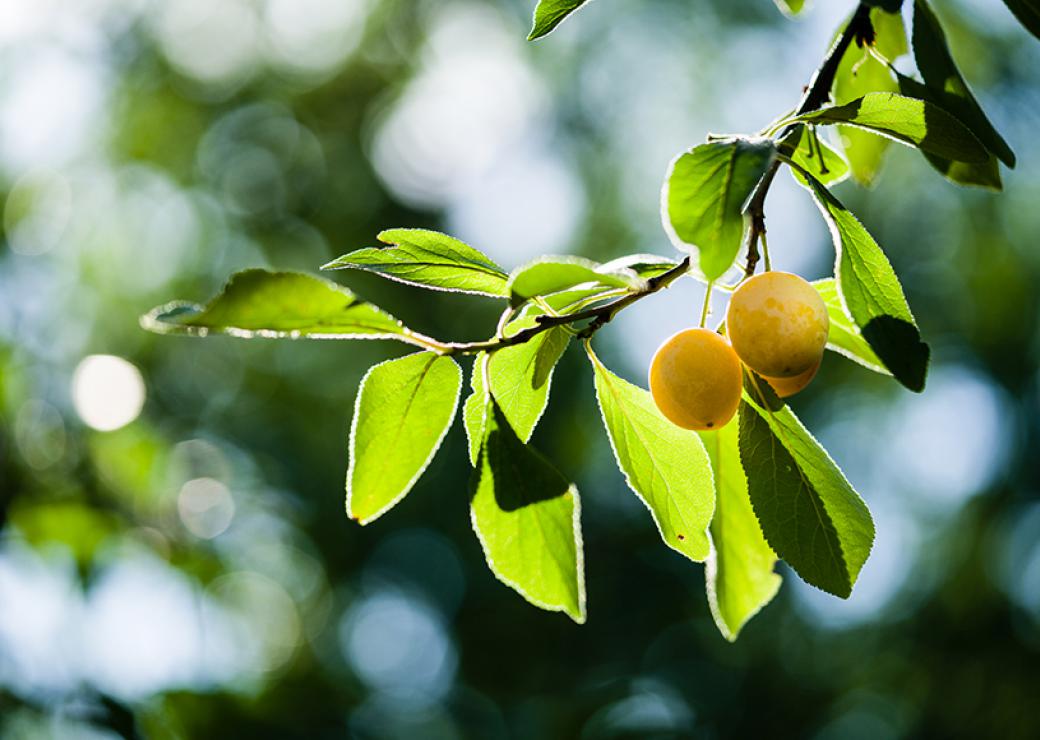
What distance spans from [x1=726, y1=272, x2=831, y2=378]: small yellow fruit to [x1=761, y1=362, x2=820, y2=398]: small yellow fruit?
1.1 inches

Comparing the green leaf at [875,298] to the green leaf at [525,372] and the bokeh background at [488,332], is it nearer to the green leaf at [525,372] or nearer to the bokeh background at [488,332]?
the green leaf at [525,372]

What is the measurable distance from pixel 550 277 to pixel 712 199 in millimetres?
111

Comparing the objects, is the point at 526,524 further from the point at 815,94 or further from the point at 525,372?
the point at 815,94

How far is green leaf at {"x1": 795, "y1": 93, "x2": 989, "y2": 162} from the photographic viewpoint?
0.67m

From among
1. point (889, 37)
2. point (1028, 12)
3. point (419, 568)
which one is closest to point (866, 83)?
point (889, 37)

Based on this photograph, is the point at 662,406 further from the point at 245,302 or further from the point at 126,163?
the point at 126,163

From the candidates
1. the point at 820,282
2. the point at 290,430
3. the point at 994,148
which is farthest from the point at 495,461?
the point at 290,430

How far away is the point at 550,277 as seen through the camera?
605 mm

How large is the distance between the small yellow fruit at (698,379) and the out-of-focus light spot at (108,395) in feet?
7.11

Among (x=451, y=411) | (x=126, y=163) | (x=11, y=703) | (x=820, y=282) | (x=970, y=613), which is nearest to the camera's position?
(x=451, y=411)

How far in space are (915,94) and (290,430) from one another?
310 inches

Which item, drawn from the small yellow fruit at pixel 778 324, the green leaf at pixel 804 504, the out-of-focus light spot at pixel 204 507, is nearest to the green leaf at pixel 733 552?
the green leaf at pixel 804 504

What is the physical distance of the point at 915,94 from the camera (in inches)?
35.3

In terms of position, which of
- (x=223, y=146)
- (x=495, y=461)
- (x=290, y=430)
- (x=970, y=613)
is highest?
(x=495, y=461)
